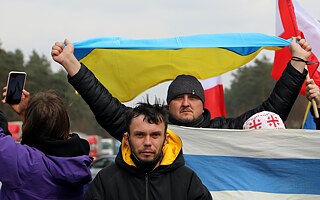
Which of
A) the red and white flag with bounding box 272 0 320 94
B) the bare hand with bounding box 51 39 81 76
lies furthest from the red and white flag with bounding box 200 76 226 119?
the bare hand with bounding box 51 39 81 76

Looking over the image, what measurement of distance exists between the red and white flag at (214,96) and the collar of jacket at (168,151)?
11.1ft

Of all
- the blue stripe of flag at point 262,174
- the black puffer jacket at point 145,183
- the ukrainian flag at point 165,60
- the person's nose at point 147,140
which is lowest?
the blue stripe of flag at point 262,174

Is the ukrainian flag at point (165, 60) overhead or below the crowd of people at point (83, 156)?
overhead

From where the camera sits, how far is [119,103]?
15.3 ft

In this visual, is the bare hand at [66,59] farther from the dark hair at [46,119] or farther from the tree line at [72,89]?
the tree line at [72,89]

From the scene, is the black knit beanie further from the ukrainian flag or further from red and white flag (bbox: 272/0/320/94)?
red and white flag (bbox: 272/0/320/94)

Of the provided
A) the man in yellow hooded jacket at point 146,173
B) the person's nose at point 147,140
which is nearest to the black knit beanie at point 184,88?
the man in yellow hooded jacket at point 146,173

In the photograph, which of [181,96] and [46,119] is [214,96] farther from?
[46,119]

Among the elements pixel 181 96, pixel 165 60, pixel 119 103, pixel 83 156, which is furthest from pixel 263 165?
pixel 165 60

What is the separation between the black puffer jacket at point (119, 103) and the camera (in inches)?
176

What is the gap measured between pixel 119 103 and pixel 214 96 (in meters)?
2.86

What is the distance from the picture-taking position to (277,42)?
4980 mm

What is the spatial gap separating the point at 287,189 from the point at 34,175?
178 centimetres

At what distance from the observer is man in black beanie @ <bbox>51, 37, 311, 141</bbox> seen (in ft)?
14.6
